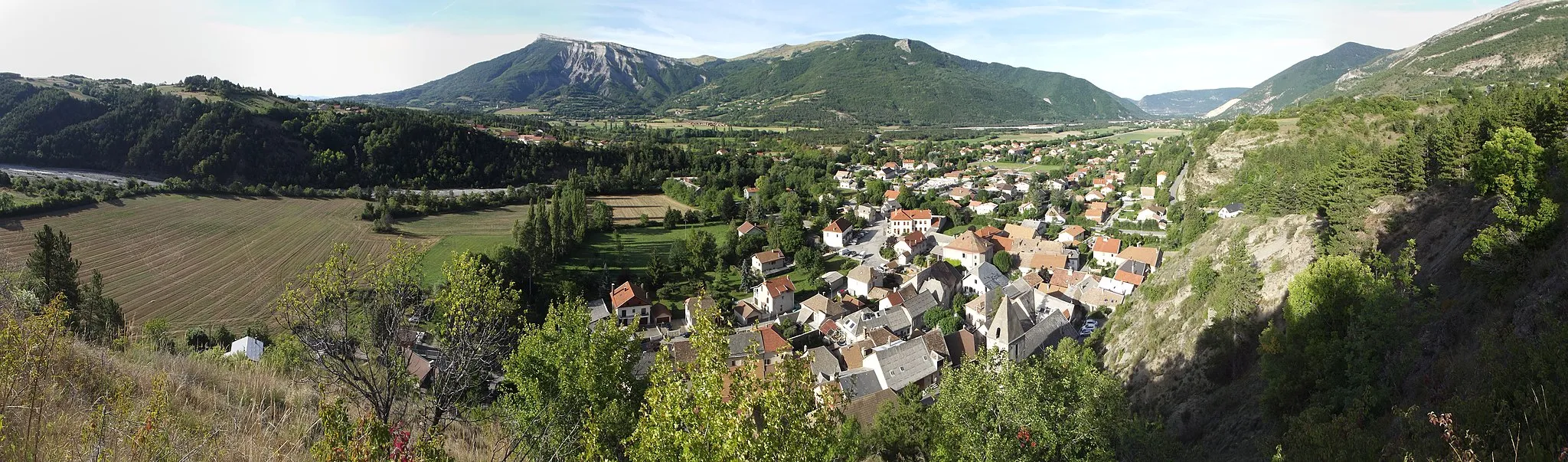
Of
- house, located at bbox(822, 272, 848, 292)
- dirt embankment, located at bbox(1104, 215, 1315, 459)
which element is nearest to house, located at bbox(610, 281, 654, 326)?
house, located at bbox(822, 272, 848, 292)

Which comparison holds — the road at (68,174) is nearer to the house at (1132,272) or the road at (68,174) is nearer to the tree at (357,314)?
the tree at (357,314)

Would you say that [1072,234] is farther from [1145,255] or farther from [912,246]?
[912,246]

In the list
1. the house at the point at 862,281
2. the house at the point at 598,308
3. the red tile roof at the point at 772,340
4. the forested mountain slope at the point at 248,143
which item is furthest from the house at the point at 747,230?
the forested mountain slope at the point at 248,143

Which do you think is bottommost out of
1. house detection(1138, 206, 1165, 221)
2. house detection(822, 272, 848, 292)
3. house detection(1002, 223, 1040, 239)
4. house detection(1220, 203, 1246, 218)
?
house detection(822, 272, 848, 292)

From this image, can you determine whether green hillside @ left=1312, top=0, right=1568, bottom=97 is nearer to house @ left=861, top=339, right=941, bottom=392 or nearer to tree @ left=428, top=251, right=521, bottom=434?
house @ left=861, top=339, right=941, bottom=392

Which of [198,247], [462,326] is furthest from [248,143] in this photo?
[462,326]

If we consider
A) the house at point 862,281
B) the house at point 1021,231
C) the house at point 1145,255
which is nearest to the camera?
the house at point 1145,255
